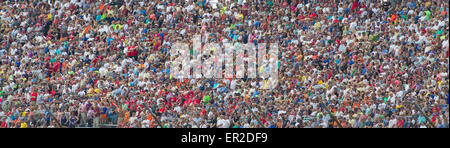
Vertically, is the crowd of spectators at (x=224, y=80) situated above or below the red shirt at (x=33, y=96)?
above

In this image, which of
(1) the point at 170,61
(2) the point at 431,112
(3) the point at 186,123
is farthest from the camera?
(1) the point at 170,61

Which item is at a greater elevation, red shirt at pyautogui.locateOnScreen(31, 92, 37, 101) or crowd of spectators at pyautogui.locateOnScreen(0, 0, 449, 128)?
crowd of spectators at pyautogui.locateOnScreen(0, 0, 449, 128)

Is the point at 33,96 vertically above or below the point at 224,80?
below

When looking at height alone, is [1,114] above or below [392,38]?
below

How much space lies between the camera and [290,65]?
80.4 feet

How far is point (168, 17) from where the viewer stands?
28547mm

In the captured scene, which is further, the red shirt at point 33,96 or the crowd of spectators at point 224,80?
the red shirt at point 33,96

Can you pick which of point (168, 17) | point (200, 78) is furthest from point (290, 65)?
point (168, 17)

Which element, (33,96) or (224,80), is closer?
(224,80)

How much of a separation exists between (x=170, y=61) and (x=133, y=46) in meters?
1.70

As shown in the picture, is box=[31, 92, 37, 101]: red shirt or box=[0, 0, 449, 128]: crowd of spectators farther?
box=[31, 92, 37, 101]: red shirt
